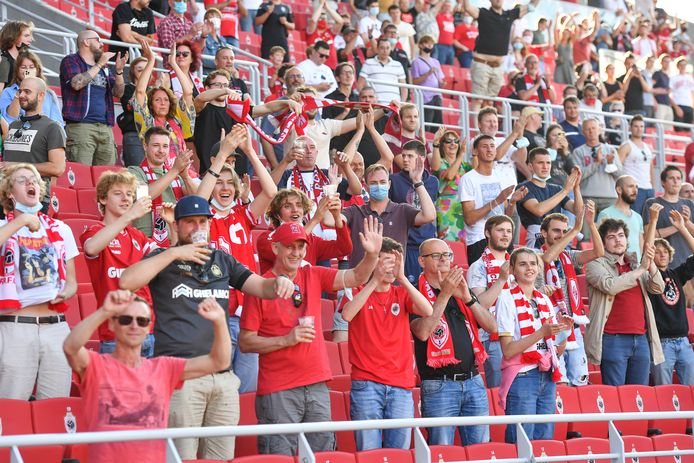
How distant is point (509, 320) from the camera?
806 cm

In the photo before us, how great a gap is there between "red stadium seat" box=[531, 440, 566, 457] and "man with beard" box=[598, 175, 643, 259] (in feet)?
12.9

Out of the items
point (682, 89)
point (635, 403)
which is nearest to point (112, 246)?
point (635, 403)

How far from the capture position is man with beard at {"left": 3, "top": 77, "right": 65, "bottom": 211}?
848cm

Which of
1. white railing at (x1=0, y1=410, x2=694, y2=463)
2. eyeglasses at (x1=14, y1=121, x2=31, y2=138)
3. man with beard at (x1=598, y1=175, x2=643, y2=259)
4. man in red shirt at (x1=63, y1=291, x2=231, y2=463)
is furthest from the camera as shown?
man with beard at (x1=598, y1=175, x2=643, y2=259)

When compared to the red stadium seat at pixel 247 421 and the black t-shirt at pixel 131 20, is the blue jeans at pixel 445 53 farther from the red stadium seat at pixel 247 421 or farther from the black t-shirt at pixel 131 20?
Result: the red stadium seat at pixel 247 421

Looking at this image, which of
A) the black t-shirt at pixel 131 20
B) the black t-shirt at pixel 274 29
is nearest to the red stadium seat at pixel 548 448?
the black t-shirt at pixel 131 20

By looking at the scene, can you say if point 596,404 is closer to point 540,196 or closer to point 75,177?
point 540,196

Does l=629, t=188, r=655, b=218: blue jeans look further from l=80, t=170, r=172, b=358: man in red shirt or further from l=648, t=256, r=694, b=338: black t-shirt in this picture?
l=80, t=170, r=172, b=358: man in red shirt

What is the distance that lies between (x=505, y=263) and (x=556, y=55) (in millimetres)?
13320

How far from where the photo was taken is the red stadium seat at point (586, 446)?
7762mm

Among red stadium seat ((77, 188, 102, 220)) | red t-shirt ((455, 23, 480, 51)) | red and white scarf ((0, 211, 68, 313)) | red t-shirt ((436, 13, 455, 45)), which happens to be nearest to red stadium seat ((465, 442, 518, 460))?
red and white scarf ((0, 211, 68, 313))

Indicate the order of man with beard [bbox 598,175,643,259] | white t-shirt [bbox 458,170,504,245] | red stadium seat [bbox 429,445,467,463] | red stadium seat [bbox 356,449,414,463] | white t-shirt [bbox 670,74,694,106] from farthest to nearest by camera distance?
white t-shirt [bbox 670,74,694,106] → man with beard [bbox 598,175,643,259] → white t-shirt [bbox 458,170,504,245] → red stadium seat [bbox 429,445,467,463] → red stadium seat [bbox 356,449,414,463]

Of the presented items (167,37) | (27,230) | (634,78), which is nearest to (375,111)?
(167,37)

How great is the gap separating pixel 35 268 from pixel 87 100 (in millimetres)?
3847
